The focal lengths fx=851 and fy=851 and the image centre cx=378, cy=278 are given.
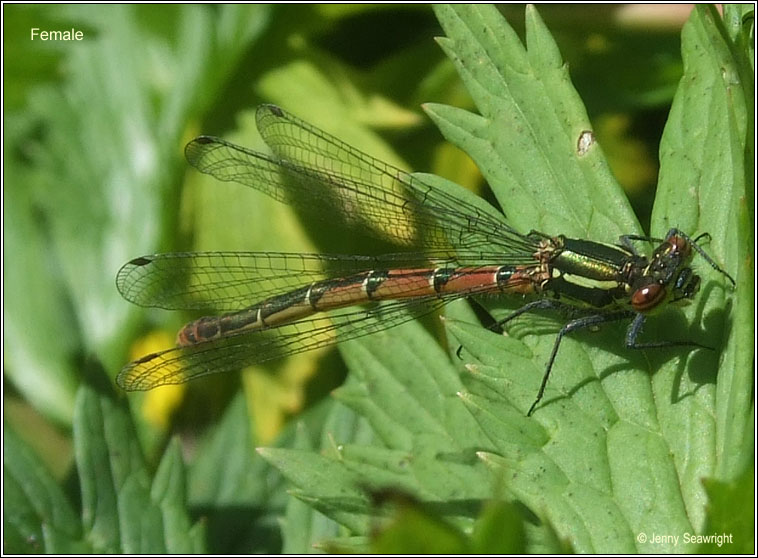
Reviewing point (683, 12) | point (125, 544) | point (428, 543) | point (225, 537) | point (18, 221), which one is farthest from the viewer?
point (18, 221)

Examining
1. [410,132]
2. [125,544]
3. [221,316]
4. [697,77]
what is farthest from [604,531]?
[410,132]

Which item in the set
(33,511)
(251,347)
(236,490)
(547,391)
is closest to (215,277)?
(251,347)

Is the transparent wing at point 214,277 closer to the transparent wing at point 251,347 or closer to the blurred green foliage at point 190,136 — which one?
the transparent wing at point 251,347

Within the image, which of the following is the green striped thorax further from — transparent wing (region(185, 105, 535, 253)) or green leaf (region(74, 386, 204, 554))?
green leaf (region(74, 386, 204, 554))

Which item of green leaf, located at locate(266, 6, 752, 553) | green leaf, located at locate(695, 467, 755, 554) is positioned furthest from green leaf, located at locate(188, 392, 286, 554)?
green leaf, located at locate(695, 467, 755, 554)

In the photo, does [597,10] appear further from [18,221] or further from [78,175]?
[18,221]

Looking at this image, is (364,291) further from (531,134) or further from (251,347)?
(531,134)

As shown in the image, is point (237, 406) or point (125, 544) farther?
point (237, 406)
